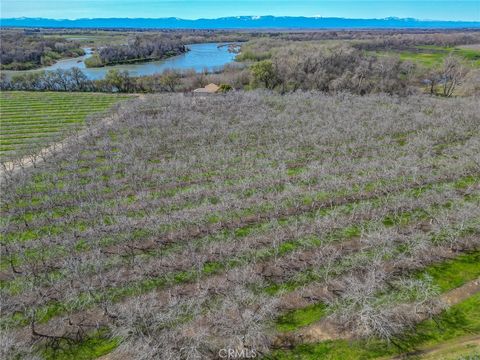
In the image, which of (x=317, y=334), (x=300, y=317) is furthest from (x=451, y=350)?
(x=300, y=317)

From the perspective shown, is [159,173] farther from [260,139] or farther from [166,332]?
[166,332]

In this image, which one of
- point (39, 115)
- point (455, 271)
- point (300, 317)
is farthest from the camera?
point (39, 115)

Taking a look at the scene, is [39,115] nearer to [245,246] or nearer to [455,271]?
[245,246]

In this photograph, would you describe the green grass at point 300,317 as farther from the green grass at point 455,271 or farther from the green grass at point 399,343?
the green grass at point 455,271

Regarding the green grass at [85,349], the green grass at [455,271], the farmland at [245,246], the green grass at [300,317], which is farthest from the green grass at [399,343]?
the green grass at [85,349]

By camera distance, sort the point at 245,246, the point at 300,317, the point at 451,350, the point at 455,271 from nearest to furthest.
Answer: the point at 451,350 < the point at 300,317 < the point at 455,271 < the point at 245,246

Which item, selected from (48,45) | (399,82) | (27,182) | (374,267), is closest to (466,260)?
(374,267)
